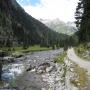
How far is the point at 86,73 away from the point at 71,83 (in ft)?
15.7

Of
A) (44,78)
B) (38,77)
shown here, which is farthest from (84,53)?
(44,78)

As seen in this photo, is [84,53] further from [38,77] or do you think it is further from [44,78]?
[44,78]

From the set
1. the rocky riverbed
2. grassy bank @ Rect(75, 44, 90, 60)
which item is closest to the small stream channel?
the rocky riverbed

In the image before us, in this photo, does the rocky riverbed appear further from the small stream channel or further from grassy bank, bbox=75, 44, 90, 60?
grassy bank, bbox=75, 44, 90, 60

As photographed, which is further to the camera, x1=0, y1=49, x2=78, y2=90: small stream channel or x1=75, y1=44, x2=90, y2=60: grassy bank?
x1=75, y1=44, x2=90, y2=60: grassy bank

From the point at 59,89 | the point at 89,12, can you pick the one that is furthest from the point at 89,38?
the point at 59,89

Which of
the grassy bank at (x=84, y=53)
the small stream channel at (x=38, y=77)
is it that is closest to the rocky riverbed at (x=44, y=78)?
the small stream channel at (x=38, y=77)

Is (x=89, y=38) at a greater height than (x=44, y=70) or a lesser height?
greater

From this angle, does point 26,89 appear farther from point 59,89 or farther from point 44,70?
point 44,70

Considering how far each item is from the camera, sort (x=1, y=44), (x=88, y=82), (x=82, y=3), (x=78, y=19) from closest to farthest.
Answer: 1. (x=88, y=82)
2. (x=82, y=3)
3. (x=78, y=19)
4. (x=1, y=44)

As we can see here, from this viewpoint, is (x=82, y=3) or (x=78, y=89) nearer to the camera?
(x=78, y=89)

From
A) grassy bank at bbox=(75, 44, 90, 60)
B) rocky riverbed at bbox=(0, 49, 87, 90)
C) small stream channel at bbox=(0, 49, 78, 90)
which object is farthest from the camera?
grassy bank at bbox=(75, 44, 90, 60)

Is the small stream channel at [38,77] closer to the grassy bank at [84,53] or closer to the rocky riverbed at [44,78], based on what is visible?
the rocky riverbed at [44,78]

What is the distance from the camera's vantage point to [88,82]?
24.5 metres
